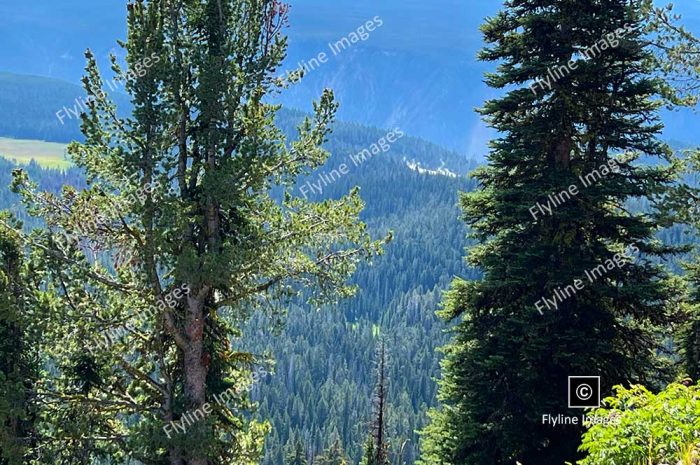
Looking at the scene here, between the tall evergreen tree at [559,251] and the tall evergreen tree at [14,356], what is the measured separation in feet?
29.1

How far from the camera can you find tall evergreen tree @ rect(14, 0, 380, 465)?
450 inches

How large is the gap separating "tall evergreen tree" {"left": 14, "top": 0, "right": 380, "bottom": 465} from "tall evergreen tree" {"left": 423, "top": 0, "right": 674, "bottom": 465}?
423 cm

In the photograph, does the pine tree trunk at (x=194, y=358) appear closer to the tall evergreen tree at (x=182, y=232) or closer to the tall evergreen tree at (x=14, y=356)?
the tall evergreen tree at (x=182, y=232)

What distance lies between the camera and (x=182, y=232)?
12.1m

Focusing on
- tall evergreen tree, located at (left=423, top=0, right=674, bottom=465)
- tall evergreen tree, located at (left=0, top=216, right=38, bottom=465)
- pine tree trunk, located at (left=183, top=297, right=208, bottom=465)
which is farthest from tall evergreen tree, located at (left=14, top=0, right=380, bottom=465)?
tall evergreen tree, located at (left=423, top=0, right=674, bottom=465)

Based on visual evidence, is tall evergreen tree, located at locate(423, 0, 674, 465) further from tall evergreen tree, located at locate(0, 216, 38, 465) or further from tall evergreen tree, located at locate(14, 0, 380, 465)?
tall evergreen tree, located at locate(0, 216, 38, 465)

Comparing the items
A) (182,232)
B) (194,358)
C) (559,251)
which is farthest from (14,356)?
(559,251)

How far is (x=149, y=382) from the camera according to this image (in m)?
12.7

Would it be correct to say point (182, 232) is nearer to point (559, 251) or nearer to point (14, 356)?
point (14, 356)

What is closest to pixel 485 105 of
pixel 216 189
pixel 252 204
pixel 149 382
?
pixel 252 204

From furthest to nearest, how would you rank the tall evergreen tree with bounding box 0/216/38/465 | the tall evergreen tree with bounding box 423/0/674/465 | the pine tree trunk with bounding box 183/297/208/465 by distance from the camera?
the tall evergreen tree with bounding box 423/0/674/465, the pine tree trunk with bounding box 183/297/208/465, the tall evergreen tree with bounding box 0/216/38/465

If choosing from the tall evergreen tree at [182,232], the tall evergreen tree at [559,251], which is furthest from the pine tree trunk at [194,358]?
the tall evergreen tree at [559,251]

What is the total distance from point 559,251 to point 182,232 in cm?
817

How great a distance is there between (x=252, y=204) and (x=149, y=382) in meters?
4.00
